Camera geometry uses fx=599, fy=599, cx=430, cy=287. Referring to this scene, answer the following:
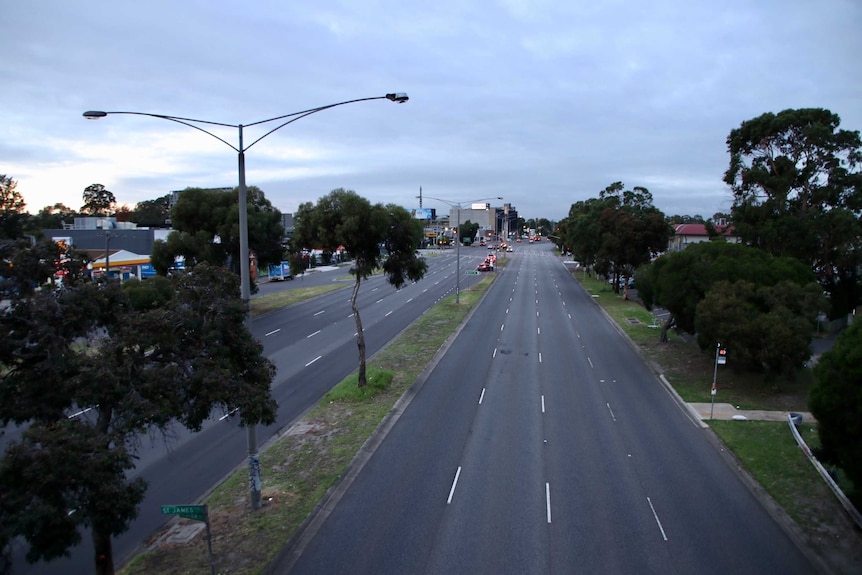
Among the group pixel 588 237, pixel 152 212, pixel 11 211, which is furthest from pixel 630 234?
pixel 152 212

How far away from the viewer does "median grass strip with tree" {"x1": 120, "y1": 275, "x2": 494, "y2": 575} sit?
38.3ft

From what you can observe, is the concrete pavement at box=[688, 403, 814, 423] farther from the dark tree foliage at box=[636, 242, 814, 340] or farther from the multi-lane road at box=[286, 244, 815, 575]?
the dark tree foliage at box=[636, 242, 814, 340]

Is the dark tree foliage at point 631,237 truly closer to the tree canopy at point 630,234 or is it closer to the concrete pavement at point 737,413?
the tree canopy at point 630,234

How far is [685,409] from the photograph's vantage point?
2253 cm

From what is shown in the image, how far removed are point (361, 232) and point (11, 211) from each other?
11.3m

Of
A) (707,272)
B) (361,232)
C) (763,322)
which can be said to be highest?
(361,232)

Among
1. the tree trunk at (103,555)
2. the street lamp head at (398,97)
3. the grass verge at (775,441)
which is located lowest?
the grass verge at (775,441)

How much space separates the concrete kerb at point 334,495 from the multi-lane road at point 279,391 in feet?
10.3

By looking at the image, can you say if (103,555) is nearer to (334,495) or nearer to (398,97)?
(334,495)

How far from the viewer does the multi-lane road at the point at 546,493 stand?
39.2ft

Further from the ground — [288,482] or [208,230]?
[208,230]

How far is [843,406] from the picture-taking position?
12680mm

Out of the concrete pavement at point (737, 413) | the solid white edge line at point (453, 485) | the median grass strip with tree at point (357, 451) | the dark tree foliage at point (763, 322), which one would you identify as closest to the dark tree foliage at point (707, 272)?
the dark tree foliage at point (763, 322)

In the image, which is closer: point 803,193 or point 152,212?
point 803,193
